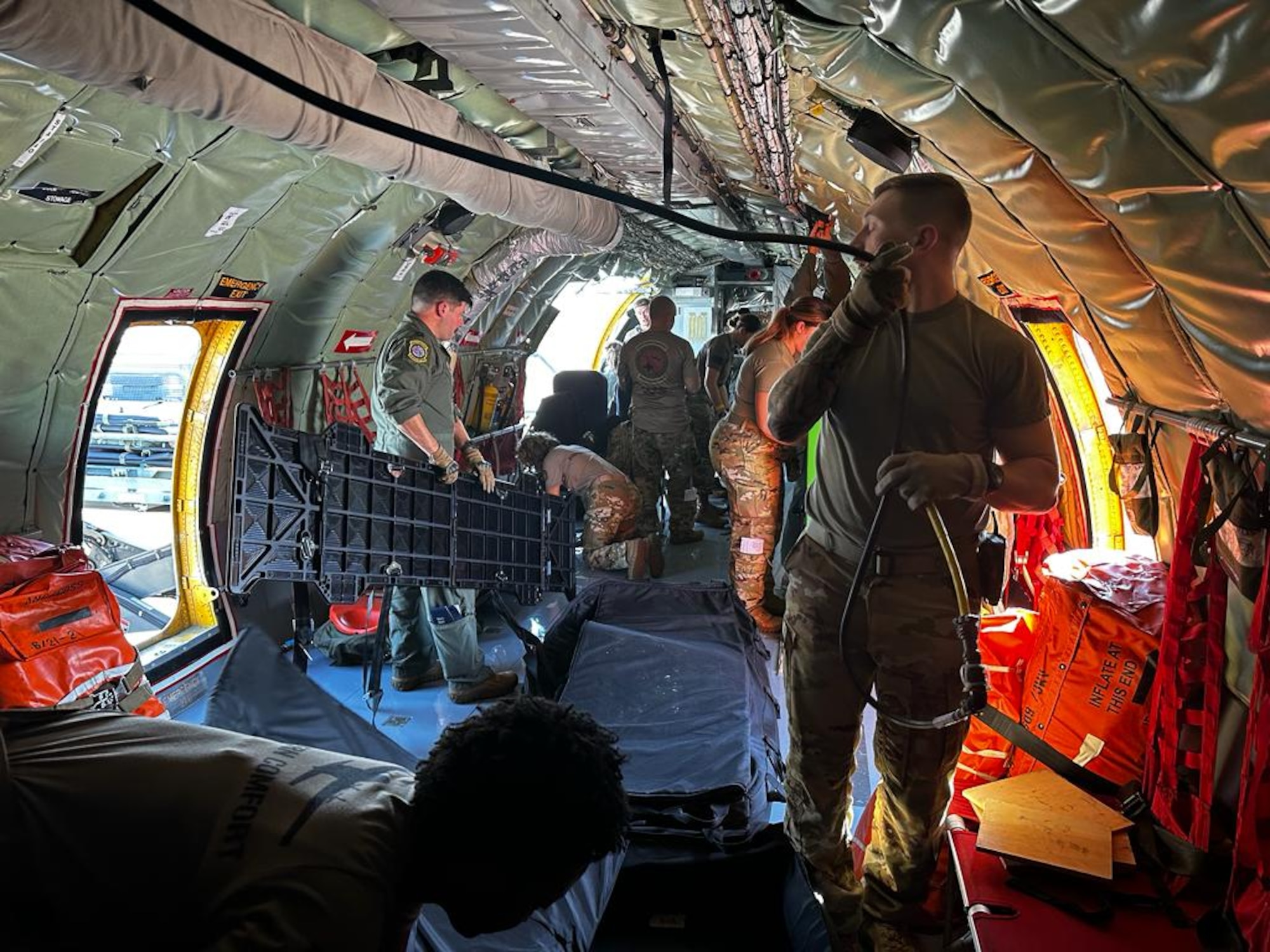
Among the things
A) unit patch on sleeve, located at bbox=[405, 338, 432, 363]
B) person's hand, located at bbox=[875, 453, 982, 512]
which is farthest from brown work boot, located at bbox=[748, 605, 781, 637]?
person's hand, located at bbox=[875, 453, 982, 512]

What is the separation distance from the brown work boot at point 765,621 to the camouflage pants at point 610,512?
1553 mm

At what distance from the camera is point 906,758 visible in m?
2.54

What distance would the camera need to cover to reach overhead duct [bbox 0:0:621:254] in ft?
6.64

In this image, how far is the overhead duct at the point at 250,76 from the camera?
2.03m

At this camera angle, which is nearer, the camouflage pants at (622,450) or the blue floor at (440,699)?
the blue floor at (440,699)

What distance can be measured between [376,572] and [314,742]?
137 cm

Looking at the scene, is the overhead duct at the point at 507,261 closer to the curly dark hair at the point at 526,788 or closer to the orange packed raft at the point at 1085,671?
the orange packed raft at the point at 1085,671

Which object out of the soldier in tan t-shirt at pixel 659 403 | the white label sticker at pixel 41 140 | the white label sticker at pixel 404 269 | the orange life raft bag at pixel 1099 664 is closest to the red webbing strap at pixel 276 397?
the white label sticker at pixel 404 269

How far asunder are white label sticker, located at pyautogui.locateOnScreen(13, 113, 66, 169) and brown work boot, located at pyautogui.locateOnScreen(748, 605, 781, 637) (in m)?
4.79

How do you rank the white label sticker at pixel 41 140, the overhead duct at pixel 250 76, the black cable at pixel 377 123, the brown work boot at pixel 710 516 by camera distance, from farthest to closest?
the brown work boot at pixel 710 516
the white label sticker at pixel 41 140
the overhead duct at pixel 250 76
the black cable at pixel 377 123

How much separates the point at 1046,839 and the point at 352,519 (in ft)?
10.8

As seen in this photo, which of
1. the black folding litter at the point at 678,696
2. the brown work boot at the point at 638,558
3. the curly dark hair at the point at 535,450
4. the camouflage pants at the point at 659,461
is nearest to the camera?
the black folding litter at the point at 678,696

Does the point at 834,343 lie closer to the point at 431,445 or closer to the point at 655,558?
the point at 431,445

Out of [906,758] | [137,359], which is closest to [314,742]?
[906,758]
